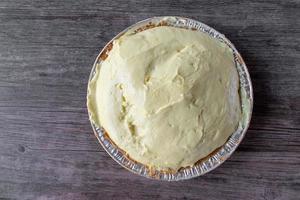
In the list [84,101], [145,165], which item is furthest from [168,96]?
[84,101]

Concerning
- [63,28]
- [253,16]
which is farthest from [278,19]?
[63,28]

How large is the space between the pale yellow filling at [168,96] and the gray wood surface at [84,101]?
0.17 m

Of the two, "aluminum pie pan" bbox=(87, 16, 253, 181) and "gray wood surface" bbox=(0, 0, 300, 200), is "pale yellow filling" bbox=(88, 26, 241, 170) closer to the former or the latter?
"aluminum pie pan" bbox=(87, 16, 253, 181)

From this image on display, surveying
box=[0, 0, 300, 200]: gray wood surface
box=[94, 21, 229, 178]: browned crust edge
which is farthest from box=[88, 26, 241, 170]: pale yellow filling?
box=[0, 0, 300, 200]: gray wood surface

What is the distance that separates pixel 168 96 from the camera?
1.06m

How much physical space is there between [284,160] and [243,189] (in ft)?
0.56

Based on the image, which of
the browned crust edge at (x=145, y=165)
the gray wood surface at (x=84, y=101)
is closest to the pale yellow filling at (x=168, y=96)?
the browned crust edge at (x=145, y=165)

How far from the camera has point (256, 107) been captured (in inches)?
51.0

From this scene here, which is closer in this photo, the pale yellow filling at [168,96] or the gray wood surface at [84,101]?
the pale yellow filling at [168,96]

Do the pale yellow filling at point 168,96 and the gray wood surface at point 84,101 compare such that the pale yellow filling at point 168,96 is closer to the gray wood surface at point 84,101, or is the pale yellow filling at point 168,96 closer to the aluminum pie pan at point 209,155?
the aluminum pie pan at point 209,155

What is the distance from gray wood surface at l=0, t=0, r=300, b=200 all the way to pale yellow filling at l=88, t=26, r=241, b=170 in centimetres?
17

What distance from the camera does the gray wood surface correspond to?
129 cm

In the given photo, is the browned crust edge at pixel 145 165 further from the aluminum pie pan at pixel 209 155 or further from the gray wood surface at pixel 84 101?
the gray wood surface at pixel 84 101

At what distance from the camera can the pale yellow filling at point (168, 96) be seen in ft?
3.50
